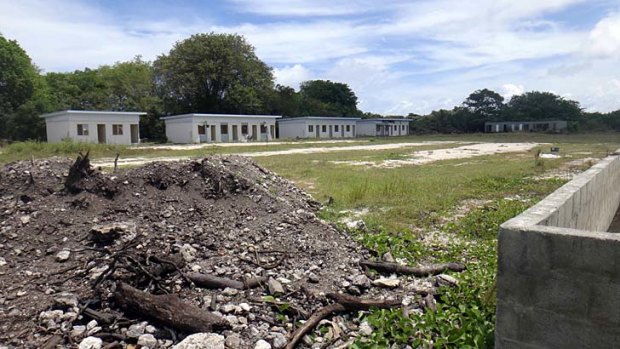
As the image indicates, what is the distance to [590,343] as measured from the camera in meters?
2.79

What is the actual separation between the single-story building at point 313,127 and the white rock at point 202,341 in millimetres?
54023

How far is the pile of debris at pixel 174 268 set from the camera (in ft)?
12.7

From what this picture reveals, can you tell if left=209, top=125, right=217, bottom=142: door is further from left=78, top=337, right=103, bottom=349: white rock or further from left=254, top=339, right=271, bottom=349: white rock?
left=254, top=339, right=271, bottom=349: white rock

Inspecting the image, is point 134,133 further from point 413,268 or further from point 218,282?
point 413,268

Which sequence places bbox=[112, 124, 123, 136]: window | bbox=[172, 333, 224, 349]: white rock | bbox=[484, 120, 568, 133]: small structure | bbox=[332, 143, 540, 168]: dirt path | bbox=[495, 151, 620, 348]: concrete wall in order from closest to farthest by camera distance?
bbox=[495, 151, 620, 348]: concrete wall, bbox=[172, 333, 224, 349]: white rock, bbox=[332, 143, 540, 168]: dirt path, bbox=[112, 124, 123, 136]: window, bbox=[484, 120, 568, 133]: small structure

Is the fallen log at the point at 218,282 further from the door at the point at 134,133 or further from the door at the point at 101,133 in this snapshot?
the door at the point at 134,133

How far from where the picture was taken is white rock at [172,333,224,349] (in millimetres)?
3551

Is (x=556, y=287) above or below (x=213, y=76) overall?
below

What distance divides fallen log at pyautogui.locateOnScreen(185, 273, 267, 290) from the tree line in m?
44.6

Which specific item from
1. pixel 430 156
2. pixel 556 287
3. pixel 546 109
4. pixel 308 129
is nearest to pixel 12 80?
pixel 308 129

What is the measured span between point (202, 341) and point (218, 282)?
3.09 feet

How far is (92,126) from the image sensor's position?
38.6 meters

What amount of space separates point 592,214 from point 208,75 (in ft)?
165

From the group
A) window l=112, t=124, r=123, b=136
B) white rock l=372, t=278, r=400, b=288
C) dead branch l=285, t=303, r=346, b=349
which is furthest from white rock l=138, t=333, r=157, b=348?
window l=112, t=124, r=123, b=136
